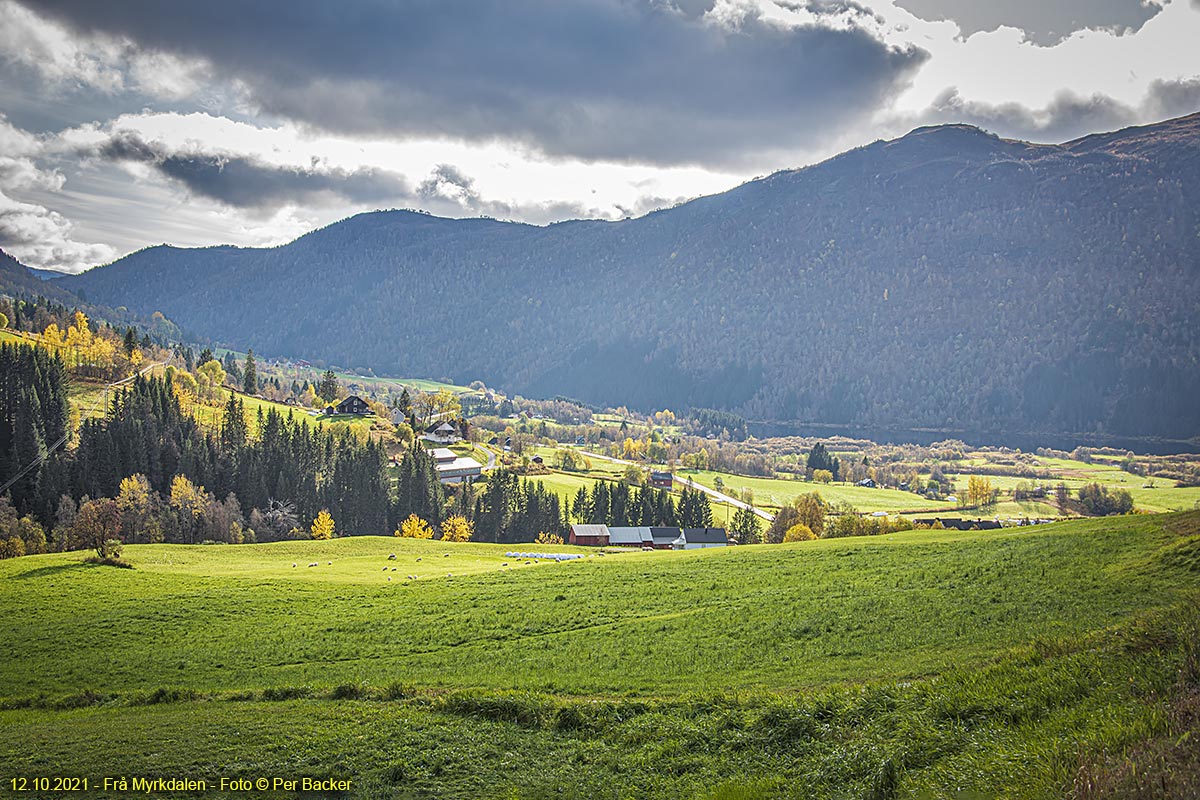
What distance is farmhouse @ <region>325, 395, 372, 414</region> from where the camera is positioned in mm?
188625

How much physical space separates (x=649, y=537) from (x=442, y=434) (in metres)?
89.4

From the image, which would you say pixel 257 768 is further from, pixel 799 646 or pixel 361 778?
pixel 799 646

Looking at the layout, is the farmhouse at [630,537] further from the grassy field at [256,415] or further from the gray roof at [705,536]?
the grassy field at [256,415]

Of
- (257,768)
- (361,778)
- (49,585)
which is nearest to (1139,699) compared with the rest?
(361,778)

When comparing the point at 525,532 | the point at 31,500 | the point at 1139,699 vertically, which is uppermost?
the point at 1139,699

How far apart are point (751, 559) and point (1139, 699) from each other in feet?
131

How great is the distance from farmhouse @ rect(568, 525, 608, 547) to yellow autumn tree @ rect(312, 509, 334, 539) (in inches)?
1370

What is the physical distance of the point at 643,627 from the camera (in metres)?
31.0

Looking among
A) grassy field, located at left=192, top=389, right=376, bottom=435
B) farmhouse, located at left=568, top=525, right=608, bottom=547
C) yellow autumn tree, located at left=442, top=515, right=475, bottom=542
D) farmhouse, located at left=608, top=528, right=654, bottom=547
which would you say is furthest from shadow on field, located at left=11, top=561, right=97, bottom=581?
grassy field, located at left=192, top=389, right=376, bottom=435

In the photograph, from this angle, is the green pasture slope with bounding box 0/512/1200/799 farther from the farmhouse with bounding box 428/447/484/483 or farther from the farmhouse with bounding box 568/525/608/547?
the farmhouse with bounding box 428/447/484/483

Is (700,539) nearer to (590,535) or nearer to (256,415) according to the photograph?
(590,535)

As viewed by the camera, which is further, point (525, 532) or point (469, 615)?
point (525, 532)

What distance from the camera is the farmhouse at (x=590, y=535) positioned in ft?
343

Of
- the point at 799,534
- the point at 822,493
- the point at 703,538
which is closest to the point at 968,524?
the point at 799,534
